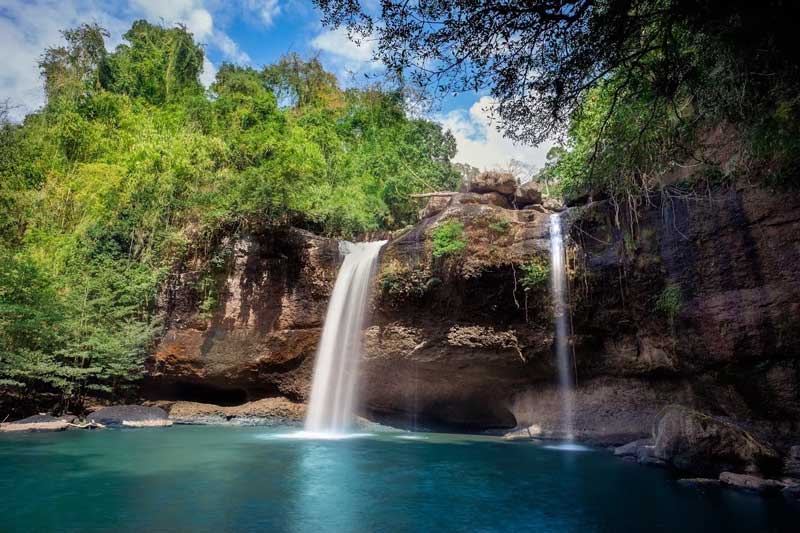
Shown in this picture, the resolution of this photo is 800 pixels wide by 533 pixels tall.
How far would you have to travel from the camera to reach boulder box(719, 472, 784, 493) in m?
6.57

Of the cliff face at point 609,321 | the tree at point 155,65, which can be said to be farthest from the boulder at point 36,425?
the tree at point 155,65

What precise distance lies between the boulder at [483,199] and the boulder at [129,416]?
11.3 m

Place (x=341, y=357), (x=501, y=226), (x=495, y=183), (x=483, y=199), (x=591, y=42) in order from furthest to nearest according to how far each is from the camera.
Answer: (x=495, y=183), (x=483, y=199), (x=341, y=357), (x=501, y=226), (x=591, y=42)

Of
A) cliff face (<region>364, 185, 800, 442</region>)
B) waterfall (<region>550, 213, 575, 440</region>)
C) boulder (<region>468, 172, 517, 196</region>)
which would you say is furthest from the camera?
boulder (<region>468, 172, 517, 196</region>)

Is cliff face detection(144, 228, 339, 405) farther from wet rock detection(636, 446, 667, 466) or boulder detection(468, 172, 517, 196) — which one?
wet rock detection(636, 446, 667, 466)

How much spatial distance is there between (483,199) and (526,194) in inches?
82.1

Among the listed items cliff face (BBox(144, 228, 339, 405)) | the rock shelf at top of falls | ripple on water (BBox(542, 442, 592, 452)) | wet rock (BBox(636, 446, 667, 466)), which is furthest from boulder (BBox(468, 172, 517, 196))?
wet rock (BBox(636, 446, 667, 466))

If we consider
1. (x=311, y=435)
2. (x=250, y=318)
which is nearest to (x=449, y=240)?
(x=311, y=435)

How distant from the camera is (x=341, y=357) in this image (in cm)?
1410

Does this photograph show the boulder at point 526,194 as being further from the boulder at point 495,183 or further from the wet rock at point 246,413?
the wet rock at point 246,413

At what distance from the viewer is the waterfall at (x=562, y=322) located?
1184 centimetres

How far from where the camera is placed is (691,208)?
31.7ft

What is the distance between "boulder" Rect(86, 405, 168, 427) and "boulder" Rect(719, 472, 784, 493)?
13893 mm

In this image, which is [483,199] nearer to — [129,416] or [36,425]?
[129,416]
